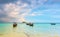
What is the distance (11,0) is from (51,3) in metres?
0.67

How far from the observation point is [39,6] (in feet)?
9.68

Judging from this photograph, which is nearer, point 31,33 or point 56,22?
point 56,22

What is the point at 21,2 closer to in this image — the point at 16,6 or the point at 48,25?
the point at 16,6

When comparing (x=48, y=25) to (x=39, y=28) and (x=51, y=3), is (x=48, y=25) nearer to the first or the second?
(x=39, y=28)

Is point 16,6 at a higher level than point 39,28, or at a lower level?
higher

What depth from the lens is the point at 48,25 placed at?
10.5 ft

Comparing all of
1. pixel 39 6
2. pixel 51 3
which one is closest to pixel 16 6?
pixel 39 6

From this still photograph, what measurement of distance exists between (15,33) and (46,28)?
0.58 meters

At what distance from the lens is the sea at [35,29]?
3.11 metres

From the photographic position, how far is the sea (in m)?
3.11

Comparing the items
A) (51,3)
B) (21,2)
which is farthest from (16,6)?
(51,3)

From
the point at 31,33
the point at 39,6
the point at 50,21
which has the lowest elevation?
the point at 31,33

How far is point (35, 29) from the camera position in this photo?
3246 mm

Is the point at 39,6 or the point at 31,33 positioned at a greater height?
the point at 39,6
